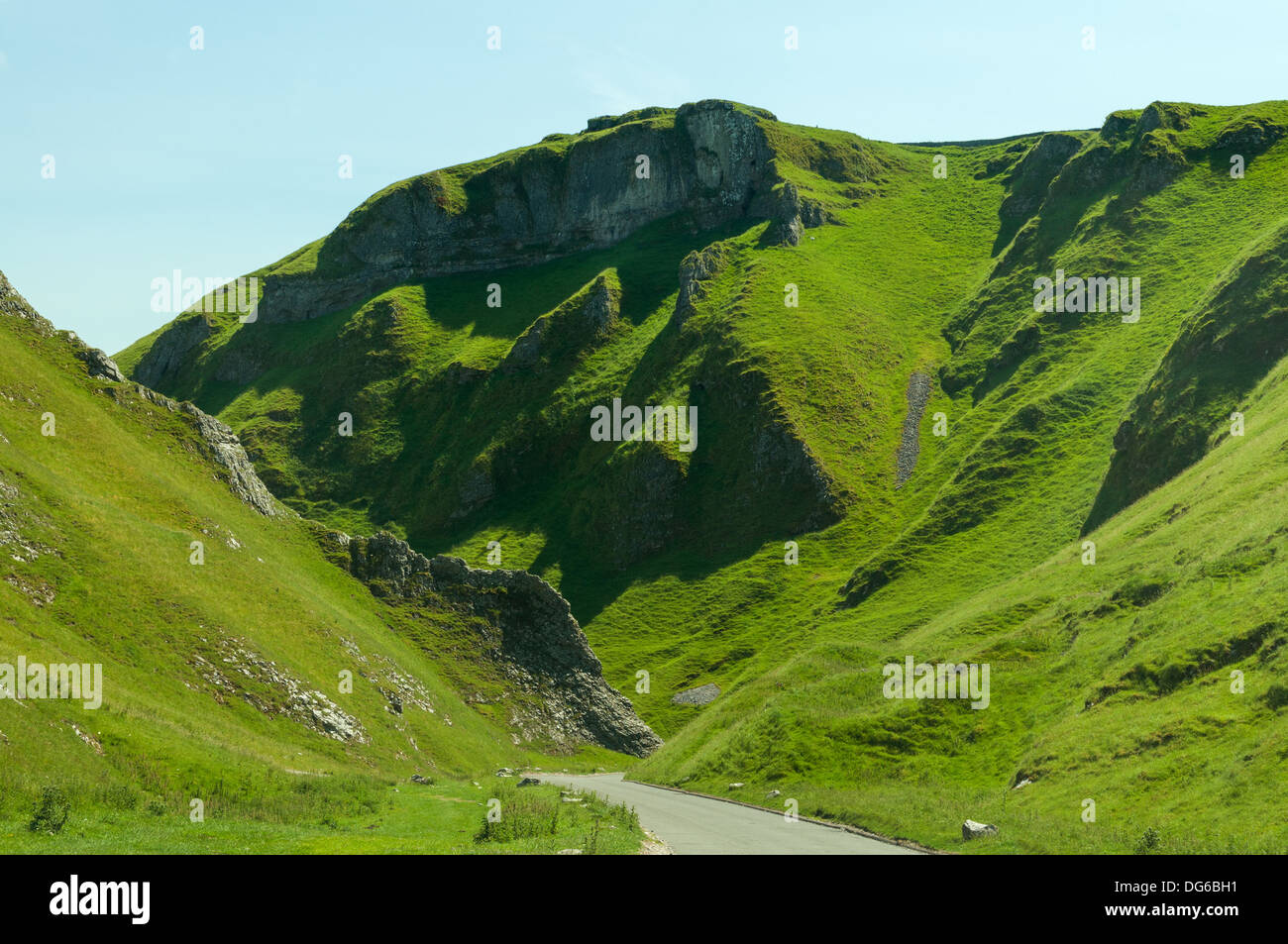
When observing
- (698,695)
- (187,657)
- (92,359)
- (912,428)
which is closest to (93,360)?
(92,359)

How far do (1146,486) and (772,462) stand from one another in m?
63.0

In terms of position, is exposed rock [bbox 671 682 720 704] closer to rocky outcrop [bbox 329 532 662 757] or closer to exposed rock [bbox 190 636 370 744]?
rocky outcrop [bbox 329 532 662 757]

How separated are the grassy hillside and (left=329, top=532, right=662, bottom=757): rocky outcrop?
14264 mm

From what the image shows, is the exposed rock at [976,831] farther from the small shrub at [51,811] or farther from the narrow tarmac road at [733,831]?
the small shrub at [51,811]

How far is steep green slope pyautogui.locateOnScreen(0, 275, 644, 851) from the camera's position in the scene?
3538cm

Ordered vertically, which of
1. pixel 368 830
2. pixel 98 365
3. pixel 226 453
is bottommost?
pixel 368 830

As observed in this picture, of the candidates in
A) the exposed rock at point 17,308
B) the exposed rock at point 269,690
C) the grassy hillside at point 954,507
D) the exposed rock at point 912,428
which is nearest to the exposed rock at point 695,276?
the grassy hillside at point 954,507

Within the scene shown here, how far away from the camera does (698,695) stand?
11925 cm

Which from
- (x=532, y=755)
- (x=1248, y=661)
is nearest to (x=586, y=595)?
(x=532, y=755)

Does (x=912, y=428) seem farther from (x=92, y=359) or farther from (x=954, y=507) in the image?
(x=92, y=359)

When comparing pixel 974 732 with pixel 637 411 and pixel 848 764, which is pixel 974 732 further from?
pixel 637 411

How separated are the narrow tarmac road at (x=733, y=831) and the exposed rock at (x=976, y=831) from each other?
7.26ft

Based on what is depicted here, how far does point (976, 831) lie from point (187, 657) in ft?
147

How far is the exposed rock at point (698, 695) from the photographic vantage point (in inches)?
4648
